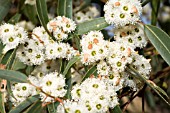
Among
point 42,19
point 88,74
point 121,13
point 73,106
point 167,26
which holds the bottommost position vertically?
point 73,106

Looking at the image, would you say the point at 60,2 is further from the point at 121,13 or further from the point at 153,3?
the point at 153,3

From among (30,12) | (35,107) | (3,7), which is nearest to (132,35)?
(35,107)

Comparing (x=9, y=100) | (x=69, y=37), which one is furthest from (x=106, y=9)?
(x=9, y=100)

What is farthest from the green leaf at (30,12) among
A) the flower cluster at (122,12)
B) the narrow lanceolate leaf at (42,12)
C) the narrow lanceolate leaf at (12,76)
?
the narrow lanceolate leaf at (12,76)

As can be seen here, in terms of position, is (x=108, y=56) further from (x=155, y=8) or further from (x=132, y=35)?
(x=155, y=8)

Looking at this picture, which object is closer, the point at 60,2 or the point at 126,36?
the point at 126,36

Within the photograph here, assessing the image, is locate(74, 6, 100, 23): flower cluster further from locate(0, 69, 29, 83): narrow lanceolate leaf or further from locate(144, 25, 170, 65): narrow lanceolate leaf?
locate(0, 69, 29, 83): narrow lanceolate leaf

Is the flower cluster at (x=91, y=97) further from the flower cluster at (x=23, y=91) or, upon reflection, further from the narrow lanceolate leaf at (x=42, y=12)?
the narrow lanceolate leaf at (x=42, y=12)
